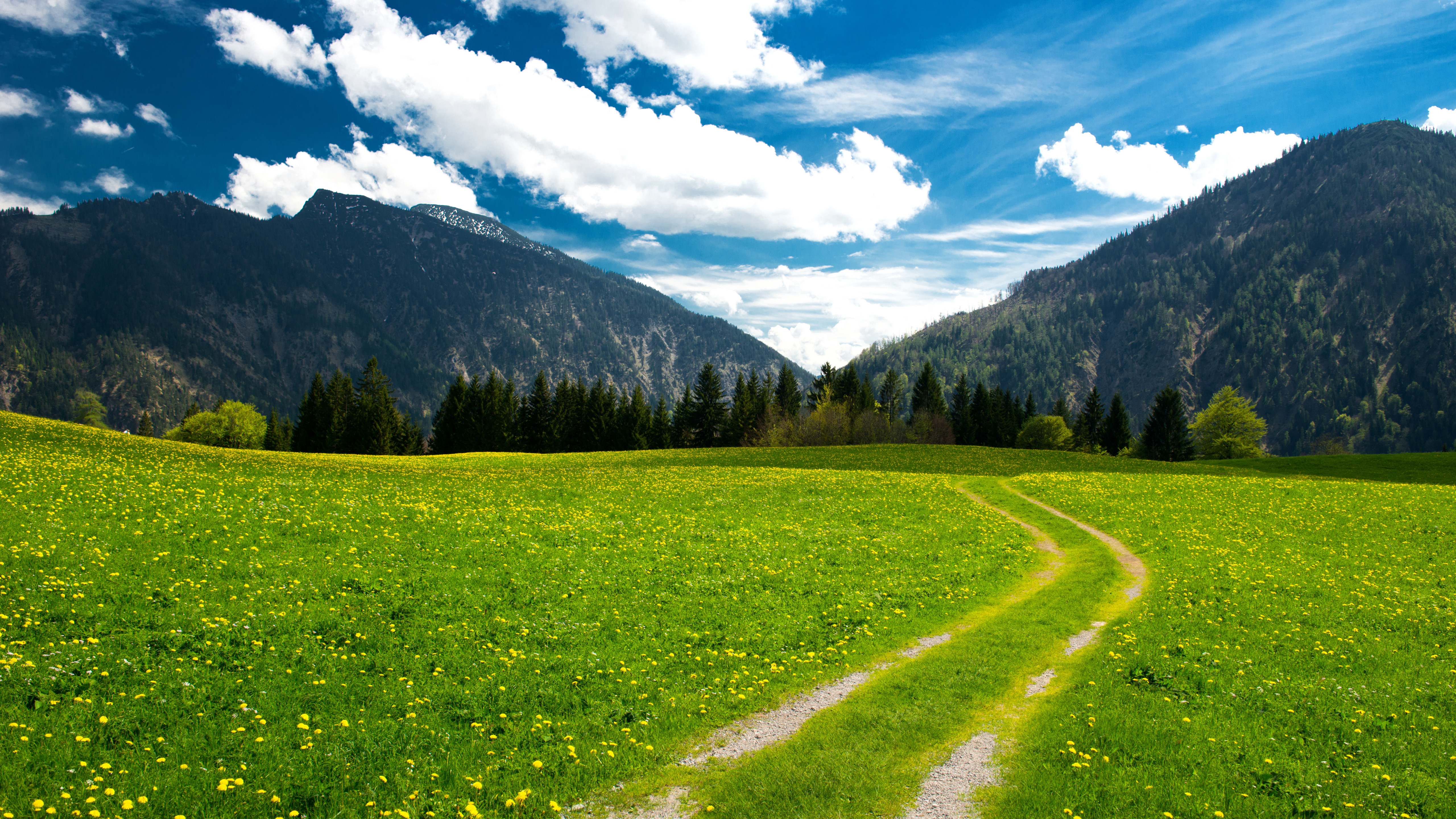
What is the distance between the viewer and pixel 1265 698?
1288 centimetres

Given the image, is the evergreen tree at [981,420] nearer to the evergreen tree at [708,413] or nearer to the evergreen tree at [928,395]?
the evergreen tree at [928,395]

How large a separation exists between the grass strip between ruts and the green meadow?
0.07 metres

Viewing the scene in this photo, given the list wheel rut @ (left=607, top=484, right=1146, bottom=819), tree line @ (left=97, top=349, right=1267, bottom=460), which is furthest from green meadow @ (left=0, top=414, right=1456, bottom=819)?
tree line @ (left=97, top=349, right=1267, bottom=460)

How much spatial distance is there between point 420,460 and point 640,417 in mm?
56402

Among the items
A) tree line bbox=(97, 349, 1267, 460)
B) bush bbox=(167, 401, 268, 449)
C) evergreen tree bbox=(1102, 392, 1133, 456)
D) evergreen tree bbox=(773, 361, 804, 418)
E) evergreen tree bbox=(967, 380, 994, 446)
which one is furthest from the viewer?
evergreen tree bbox=(1102, 392, 1133, 456)

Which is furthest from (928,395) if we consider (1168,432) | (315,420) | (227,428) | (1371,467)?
(227,428)

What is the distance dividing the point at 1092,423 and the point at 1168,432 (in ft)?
41.2

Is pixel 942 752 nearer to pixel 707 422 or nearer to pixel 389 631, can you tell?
pixel 389 631

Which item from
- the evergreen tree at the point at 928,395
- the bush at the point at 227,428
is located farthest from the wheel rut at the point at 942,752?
the bush at the point at 227,428

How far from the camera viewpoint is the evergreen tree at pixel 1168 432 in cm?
11806

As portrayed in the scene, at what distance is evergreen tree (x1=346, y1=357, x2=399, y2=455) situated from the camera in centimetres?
9475

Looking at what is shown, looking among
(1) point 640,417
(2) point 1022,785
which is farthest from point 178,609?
(1) point 640,417

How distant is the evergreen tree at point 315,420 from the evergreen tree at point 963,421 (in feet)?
342

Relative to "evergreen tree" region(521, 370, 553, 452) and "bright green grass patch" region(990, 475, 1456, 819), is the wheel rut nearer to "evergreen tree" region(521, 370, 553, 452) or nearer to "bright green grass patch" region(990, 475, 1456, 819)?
"bright green grass patch" region(990, 475, 1456, 819)
